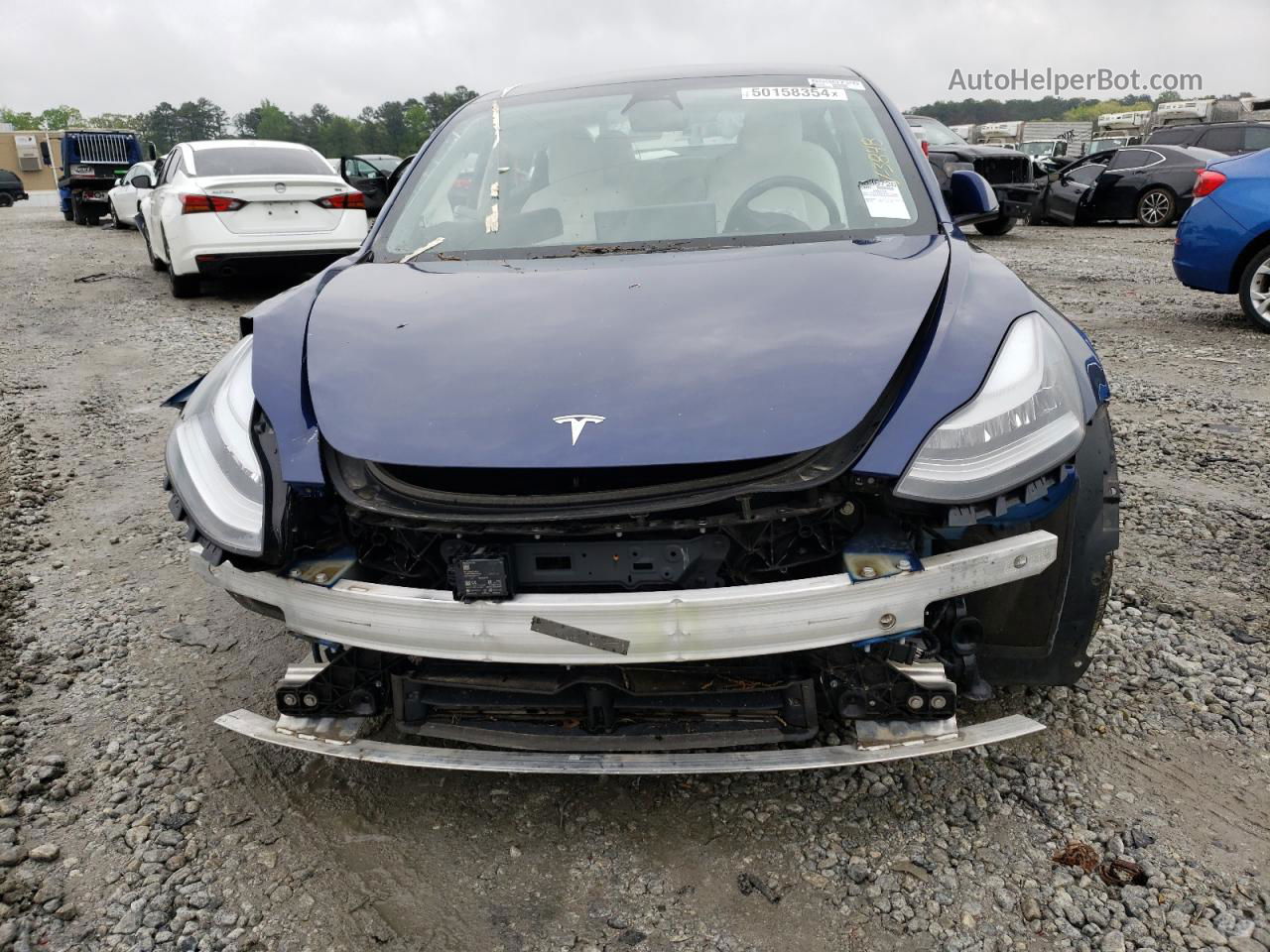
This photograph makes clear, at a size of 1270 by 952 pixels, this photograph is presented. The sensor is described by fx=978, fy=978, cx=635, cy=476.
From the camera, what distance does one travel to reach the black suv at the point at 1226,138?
16984 millimetres

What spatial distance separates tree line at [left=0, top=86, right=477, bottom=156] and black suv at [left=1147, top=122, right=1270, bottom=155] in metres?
51.3

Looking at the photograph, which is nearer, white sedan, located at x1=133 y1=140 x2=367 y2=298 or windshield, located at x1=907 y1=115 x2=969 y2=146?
white sedan, located at x1=133 y1=140 x2=367 y2=298

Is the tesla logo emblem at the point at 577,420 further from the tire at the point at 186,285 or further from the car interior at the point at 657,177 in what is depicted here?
the tire at the point at 186,285

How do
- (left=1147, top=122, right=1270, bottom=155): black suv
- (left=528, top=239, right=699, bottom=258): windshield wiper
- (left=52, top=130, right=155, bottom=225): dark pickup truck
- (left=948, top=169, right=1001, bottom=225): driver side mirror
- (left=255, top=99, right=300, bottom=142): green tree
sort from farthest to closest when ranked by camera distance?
(left=255, top=99, right=300, bottom=142): green tree, (left=52, top=130, right=155, bottom=225): dark pickup truck, (left=1147, top=122, right=1270, bottom=155): black suv, (left=948, top=169, right=1001, bottom=225): driver side mirror, (left=528, top=239, right=699, bottom=258): windshield wiper

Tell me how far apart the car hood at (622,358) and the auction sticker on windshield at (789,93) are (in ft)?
3.05

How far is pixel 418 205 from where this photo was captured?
3250 mm

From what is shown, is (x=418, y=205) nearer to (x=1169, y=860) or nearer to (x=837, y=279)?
(x=837, y=279)

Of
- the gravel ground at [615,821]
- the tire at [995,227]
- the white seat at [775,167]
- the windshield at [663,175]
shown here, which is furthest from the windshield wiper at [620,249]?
the tire at [995,227]

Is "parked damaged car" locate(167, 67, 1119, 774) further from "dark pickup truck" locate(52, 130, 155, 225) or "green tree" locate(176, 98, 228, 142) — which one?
"green tree" locate(176, 98, 228, 142)

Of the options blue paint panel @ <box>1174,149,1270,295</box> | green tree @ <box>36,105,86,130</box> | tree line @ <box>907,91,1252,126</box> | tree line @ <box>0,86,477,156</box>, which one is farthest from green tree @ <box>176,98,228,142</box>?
blue paint panel @ <box>1174,149,1270,295</box>

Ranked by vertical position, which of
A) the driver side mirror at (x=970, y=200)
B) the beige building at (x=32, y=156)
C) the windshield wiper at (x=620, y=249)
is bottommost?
the windshield wiper at (x=620, y=249)

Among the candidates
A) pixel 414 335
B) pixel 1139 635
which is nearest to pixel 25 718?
pixel 414 335

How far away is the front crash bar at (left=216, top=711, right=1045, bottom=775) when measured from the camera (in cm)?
194

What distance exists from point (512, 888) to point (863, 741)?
30.4 inches
